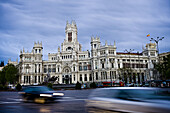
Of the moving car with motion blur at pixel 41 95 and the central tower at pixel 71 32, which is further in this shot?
the central tower at pixel 71 32

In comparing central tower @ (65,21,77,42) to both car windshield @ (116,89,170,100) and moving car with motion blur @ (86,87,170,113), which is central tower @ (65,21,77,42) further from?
car windshield @ (116,89,170,100)

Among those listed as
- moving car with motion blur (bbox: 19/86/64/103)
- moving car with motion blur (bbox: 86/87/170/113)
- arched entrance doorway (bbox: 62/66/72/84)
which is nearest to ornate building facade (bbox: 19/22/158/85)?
arched entrance doorway (bbox: 62/66/72/84)

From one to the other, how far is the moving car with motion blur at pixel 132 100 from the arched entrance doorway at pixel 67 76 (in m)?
78.4

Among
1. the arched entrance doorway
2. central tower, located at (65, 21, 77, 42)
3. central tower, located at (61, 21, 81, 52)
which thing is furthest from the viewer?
central tower, located at (65, 21, 77, 42)

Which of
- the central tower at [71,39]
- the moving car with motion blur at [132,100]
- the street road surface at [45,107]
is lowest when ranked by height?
the street road surface at [45,107]

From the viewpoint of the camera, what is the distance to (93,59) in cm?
8162

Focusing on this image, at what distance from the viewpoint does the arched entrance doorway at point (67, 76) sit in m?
86.2

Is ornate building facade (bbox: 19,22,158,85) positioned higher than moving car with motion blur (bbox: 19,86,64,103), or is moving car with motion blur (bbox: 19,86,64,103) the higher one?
ornate building facade (bbox: 19,22,158,85)

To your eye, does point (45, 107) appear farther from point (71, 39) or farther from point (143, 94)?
point (71, 39)

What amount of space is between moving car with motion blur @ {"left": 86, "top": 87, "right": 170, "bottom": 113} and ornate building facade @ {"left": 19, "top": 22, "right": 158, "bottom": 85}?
219 feet

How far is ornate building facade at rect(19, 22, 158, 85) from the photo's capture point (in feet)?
253

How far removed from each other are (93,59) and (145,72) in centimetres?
2535

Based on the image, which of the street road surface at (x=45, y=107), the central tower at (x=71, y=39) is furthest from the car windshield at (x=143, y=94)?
the central tower at (x=71, y=39)

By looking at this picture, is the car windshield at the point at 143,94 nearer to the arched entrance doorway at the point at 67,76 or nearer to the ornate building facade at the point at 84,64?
the ornate building facade at the point at 84,64
